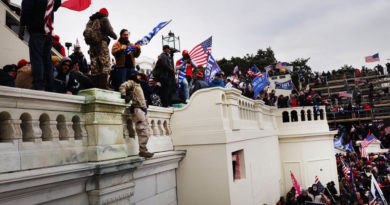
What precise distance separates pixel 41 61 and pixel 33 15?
70 centimetres

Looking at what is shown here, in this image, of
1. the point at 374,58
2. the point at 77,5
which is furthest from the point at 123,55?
the point at 374,58

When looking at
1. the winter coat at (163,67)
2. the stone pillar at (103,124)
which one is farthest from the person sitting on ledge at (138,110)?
the winter coat at (163,67)

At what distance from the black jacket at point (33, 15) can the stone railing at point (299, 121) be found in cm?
1325

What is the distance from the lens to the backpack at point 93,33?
188 inches

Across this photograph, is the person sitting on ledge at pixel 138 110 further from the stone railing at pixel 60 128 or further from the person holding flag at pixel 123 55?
the person holding flag at pixel 123 55

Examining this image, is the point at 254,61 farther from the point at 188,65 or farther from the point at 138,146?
the point at 138,146

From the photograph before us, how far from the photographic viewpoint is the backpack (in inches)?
188

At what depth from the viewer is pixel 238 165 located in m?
7.91

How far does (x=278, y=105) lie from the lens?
16.1 metres

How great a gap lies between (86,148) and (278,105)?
13416 mm

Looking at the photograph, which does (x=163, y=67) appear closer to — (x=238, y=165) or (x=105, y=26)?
(x=105, y=26)

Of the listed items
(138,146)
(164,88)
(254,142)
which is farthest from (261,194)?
(138,146)

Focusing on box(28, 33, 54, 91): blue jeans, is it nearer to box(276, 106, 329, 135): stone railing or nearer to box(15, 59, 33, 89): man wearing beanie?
box(15, 59, 33, 89): man wearing beanie

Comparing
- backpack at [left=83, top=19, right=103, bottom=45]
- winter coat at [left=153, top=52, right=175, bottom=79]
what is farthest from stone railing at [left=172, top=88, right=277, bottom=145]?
backpack at [left=83, top=19, right=103, bottom=45]
